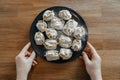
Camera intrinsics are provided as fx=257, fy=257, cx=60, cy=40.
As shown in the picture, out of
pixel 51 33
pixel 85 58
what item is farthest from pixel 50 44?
pixel 85 58

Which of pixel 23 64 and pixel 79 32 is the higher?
pixel 79 32

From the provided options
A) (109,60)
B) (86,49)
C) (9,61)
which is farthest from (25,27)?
(109,60)

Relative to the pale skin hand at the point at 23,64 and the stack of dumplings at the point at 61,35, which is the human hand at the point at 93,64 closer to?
the stack of dumplings at the point at 61,35

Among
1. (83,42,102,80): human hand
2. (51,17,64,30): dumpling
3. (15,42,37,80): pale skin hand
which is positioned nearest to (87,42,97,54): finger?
(83,42,102,80): human hand

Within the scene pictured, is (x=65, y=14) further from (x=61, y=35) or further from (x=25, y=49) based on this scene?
(x=25, y=49)

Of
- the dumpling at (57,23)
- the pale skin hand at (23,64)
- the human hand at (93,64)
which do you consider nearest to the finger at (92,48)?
the human hand at (93,64)

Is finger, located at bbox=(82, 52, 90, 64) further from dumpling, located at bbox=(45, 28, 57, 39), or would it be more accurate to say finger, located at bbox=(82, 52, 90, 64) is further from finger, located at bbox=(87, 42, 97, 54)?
dumpling, located at bbox=(45, 28, 57, 39)
